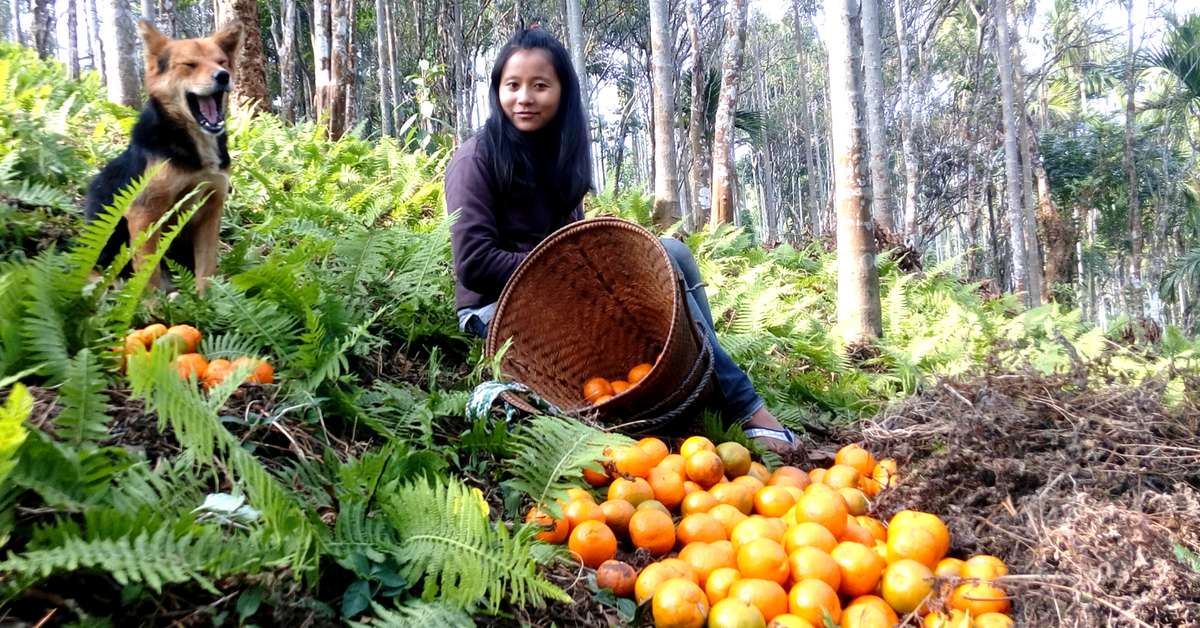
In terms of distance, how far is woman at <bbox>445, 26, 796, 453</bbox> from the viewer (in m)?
3.30

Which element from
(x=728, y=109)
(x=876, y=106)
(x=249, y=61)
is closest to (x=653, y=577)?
(x=249, y=61)

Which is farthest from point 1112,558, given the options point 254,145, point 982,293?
point 982,293

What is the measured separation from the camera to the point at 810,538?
2.00 metres

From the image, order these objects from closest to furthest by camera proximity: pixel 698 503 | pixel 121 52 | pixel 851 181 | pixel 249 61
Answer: pixel 698 503 → pixel 851 181 → pixel 121 52 → pixel 249 61

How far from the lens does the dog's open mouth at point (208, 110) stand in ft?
12.0

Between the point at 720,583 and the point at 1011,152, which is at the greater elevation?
the point at 1011,152

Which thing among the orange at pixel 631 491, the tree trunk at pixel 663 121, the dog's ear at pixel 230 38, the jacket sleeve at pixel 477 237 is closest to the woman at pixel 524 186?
the jacket sleeve at pixel 477 237

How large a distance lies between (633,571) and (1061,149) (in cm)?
2806

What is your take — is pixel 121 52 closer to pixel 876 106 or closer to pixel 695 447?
pixel 695 447

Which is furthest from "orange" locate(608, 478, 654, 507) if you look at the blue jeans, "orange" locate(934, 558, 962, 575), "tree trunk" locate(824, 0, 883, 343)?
"tree trunk" locate(824, 0, 883, 343)

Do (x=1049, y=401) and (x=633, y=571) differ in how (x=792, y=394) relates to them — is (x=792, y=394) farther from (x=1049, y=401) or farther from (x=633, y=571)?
(x=633, y=571)

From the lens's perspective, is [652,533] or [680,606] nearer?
[680,606]

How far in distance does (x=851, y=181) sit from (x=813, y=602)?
3.88 meters

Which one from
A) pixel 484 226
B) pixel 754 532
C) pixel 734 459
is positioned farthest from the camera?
pixel 484 226
